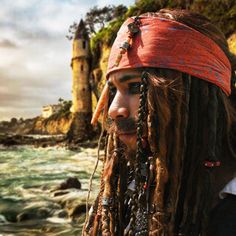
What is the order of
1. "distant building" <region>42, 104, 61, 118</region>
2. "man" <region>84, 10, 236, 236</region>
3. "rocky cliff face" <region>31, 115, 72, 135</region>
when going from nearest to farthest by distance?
"man" <region>84, 10, 236, 236</region>, "rocky cliff face" <region>31, 115, 72, 135</region>, "distant building" <region>42, 104, 61, 118</region>

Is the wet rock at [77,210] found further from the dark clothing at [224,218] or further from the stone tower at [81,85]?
the stone tower at [81,85]

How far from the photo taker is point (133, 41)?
1.56 m

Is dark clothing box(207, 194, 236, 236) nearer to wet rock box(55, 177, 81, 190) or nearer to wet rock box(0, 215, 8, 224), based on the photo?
wet rock box(0, 215, 8, 224)

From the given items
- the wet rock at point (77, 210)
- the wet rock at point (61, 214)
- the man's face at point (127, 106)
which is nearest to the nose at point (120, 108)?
the man's face at point (127, 106)

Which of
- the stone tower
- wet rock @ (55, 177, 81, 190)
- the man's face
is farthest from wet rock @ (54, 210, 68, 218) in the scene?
the stone tower

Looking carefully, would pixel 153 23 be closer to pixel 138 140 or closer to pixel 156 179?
pixel 138 140

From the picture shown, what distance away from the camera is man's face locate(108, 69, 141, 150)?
1.49m

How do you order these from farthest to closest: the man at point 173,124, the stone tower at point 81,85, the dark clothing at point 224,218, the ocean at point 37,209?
the stone tower at point 81,85 < the ocean at point 37,209 < the man at point 173,124 < the dark clothing at point 224,218

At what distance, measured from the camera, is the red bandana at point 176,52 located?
4.76 ft

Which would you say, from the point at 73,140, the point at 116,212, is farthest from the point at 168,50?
the point at 73,140

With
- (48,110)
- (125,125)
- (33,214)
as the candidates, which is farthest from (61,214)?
(48,110)

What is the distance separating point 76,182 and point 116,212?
29.4 feet

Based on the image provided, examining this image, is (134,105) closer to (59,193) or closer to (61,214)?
(61,214)

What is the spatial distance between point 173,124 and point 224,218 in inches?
13.8
